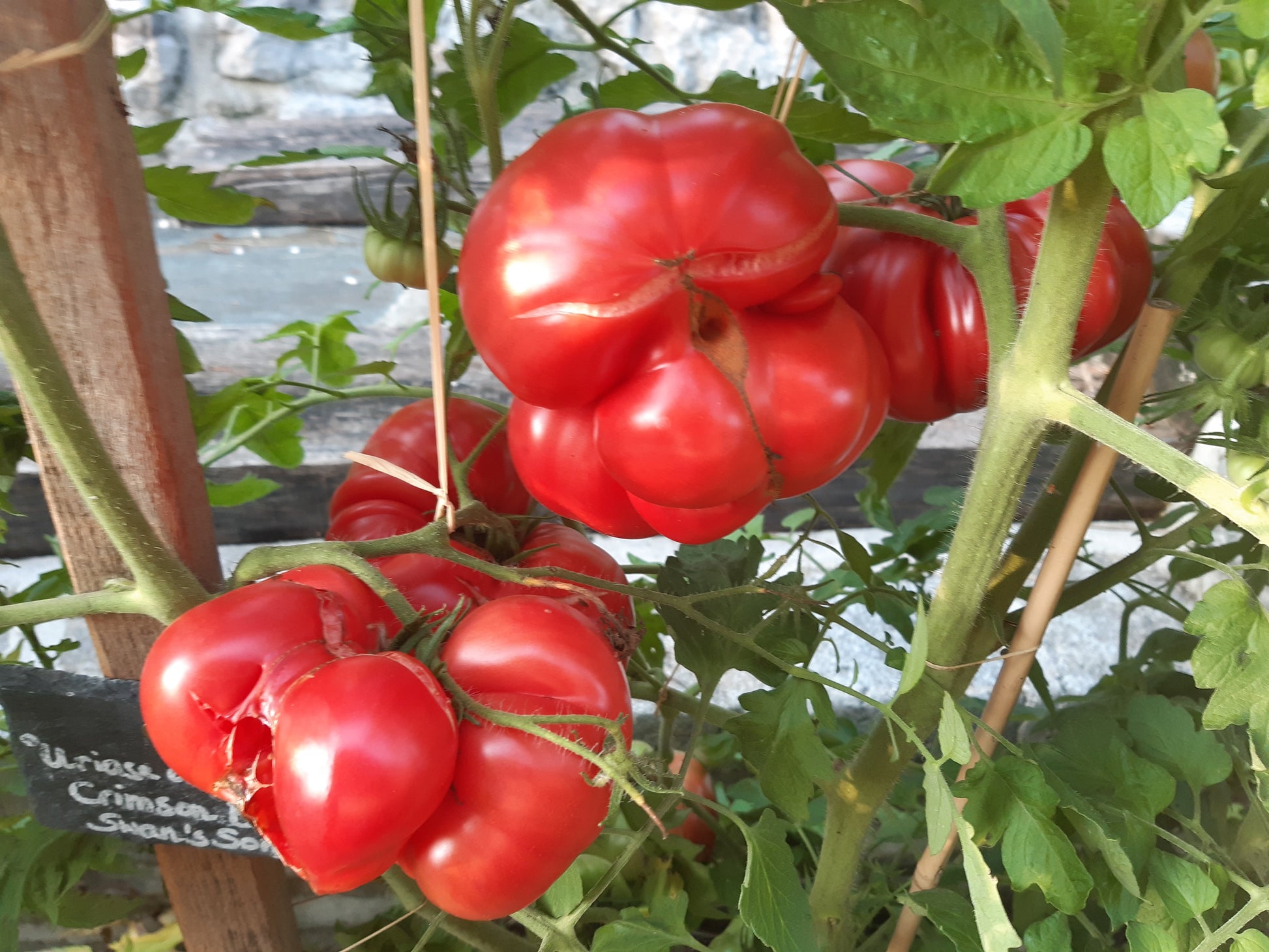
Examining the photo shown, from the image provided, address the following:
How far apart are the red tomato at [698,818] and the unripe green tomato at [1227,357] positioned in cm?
57

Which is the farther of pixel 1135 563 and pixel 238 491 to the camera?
pixel 238 491

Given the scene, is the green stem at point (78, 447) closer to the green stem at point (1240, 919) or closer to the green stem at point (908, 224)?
the green stem at point (908, 224)

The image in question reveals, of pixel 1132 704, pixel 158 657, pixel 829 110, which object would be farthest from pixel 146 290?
pixel 1132 704

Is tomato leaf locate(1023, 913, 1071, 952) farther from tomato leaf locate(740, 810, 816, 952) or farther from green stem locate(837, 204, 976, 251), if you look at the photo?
green stem locate(837, 204, 976, 251)

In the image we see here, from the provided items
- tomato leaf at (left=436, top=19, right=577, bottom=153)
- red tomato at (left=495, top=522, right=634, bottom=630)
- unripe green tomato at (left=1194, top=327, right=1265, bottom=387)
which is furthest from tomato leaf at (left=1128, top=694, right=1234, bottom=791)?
tomato leaf at (left=436, top=19, right=577, bottom=153)

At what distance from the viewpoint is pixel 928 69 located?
0.34m

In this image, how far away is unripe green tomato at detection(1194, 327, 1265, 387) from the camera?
48 centimetres

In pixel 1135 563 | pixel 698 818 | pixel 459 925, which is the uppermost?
pixel 1135 563

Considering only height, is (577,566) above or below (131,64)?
below

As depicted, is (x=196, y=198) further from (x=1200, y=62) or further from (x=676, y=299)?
(x=1200, y=62)

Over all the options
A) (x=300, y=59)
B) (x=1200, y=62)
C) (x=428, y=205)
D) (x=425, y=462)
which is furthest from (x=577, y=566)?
(x=300, y=59)

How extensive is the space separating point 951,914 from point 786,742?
0.13 m

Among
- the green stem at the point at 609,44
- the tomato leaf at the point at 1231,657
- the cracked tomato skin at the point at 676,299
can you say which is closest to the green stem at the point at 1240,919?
the tomato leaf at the point at 1231,657

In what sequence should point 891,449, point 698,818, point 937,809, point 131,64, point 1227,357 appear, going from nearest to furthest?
1. point 937,809
2. point 1227,357
3. point 131,64
4. point 891,449
5. point 698,818
